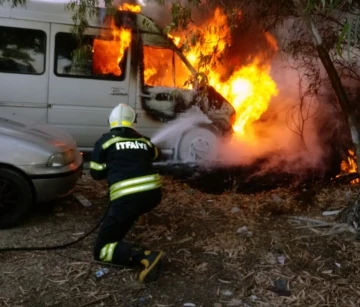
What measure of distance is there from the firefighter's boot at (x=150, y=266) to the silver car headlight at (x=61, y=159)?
1592 millimetres

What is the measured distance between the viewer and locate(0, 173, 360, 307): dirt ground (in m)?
3.69

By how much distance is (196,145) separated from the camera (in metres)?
8.44

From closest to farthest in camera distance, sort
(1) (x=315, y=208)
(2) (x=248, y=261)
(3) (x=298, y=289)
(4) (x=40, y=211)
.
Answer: (3) (x=298, y=289)
(2) (x=248, y=261)
(4) (x=40, y=211)
(1) (x=315, y=208)

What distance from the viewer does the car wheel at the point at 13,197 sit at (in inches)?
183

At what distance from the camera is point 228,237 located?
4.77m

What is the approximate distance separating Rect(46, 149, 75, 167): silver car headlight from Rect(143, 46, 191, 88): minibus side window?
132 inches

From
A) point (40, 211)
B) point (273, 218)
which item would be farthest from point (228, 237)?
point (40, 211)

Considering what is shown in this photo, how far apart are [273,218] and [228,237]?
871 mm

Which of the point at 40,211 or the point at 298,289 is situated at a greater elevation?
the point at 40,211

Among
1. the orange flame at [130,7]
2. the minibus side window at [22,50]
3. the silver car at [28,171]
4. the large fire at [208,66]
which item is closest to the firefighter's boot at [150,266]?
the silver car at [28,171]

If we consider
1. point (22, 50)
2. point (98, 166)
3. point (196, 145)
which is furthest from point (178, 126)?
point (98, 166)

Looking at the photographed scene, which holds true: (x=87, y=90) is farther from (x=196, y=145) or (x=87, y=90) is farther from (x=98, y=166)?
(x=98, y=166)

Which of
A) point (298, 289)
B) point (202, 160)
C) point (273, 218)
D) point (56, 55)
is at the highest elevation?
point (56, 55)

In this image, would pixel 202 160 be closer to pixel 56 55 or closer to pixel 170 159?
pixel 170 159
